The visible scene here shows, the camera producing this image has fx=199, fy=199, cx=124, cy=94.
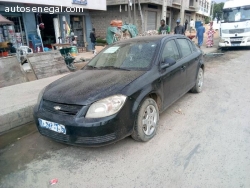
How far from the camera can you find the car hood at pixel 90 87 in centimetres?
258

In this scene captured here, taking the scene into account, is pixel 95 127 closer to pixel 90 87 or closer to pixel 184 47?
pixel 90 87

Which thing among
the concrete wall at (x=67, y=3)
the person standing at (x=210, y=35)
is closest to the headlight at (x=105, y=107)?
the concrete wall at (x=67, y=3)

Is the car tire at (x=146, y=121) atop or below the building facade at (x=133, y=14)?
below

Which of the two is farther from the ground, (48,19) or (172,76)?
(48,19)

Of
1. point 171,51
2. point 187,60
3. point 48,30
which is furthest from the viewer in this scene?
point 48,30

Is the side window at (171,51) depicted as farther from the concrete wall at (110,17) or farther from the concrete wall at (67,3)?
the concrete wall at (110,17)

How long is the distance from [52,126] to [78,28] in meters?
13.2

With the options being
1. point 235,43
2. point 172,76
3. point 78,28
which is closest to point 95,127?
point 172,76

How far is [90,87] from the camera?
280cm

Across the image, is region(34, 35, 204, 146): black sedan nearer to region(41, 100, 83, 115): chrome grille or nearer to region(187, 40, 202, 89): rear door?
region(41, 100, 83, 115): chrome grille

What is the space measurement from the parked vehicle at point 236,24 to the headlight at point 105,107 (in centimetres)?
1217

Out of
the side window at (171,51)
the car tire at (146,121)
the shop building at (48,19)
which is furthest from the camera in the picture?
the shop building at (48,19)

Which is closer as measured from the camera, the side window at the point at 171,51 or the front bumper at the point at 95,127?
the front bumper at the point at 95,127

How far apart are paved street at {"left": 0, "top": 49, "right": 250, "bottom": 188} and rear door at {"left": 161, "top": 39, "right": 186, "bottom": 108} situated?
0.46m
